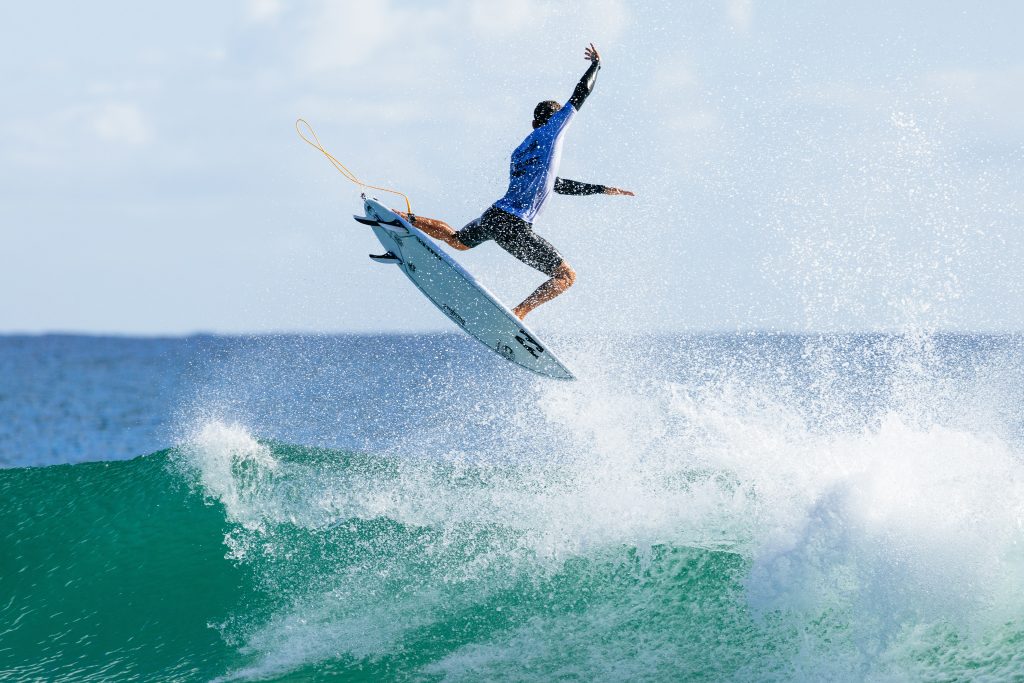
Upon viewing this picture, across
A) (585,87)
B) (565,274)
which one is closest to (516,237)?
(565,274)

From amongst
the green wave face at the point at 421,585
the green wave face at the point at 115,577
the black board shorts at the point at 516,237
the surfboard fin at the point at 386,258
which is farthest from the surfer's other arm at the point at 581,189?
the green wave face at the point at 115,577

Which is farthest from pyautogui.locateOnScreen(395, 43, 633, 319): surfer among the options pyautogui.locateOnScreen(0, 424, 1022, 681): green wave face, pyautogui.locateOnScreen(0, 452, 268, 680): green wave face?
pyautogui.locateOnScreen(0, 452, 268, 680): green wave face

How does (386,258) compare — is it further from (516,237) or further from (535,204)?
(535,204)

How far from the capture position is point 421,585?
21.4 feet

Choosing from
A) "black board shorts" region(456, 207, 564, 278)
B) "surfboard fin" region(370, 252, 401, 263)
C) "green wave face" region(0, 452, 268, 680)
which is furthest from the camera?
"surfboard fin" region(370, 252, 401, 263)

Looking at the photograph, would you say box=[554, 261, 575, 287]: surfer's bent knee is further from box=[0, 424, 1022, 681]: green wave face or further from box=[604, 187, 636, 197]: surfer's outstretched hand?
box=[0, 424, 1022, 681]: green wave face

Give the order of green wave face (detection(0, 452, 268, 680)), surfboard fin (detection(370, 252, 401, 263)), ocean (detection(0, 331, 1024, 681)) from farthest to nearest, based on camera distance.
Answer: surfboard fin (detection(370, 252, 401, 263)) → green wave face (detection(0, 452, 268, 680)) → ocean (detection(0, 331, 1024, 681))

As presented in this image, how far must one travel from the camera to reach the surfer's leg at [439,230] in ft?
23.4

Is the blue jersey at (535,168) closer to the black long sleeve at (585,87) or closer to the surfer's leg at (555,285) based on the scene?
the black long sleeve at (585,87)

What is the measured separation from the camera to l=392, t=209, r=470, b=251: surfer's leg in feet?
23.4

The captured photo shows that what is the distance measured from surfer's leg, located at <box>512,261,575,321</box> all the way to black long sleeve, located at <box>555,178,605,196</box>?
60 centimetres

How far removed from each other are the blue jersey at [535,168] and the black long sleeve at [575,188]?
4.9 inches

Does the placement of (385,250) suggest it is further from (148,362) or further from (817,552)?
(148,362)

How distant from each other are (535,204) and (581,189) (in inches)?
15.7
